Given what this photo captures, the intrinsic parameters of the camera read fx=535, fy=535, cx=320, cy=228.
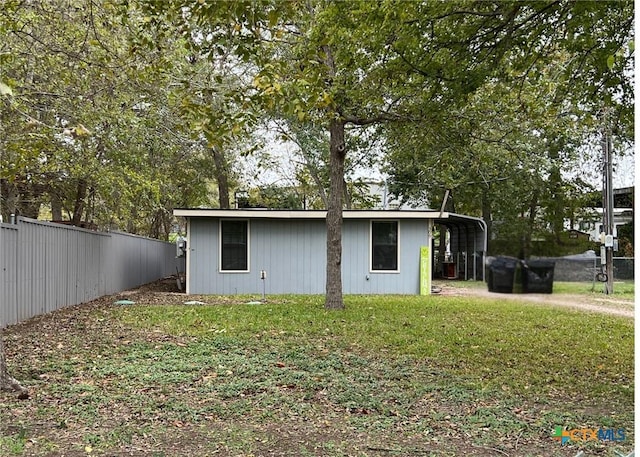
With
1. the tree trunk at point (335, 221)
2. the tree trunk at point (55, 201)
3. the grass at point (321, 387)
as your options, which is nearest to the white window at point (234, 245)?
the tree trunk at point (335, 221)

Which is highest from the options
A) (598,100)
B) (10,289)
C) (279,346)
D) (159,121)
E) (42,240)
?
(159,121)

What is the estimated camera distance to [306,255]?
12922 mm

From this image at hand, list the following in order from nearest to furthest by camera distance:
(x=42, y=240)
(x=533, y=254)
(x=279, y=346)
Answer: (x=533, y=254), (x=279, y=346), (x=42, y=240)

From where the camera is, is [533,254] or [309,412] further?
[309,412]

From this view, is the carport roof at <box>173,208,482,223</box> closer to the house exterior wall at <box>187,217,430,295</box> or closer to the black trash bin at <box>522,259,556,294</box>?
the house exterior wall at <box>187,217,430,295</box>

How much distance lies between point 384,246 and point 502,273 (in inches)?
453

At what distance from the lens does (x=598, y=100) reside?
5.14 meters

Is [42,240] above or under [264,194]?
under

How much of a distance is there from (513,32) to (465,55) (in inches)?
15.8

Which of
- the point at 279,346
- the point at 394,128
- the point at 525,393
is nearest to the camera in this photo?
the point at 525,393

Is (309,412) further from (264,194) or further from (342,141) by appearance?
(264,194)

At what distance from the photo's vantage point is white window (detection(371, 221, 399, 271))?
12898 mm

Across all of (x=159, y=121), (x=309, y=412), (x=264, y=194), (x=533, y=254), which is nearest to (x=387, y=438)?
(x=309, y=412)

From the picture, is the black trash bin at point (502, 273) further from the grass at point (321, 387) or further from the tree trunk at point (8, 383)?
the tree trunk at point (8, 383)
